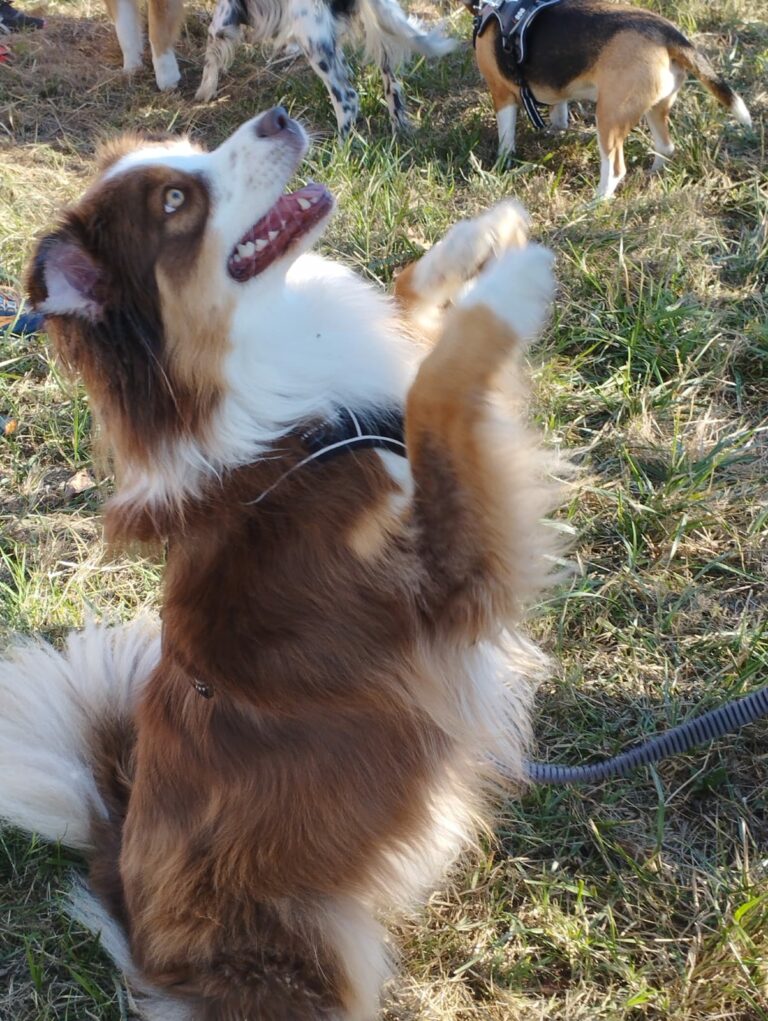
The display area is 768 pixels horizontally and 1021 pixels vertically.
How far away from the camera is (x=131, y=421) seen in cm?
194

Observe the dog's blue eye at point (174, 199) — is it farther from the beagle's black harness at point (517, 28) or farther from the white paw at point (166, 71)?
the white paw at point (166, 71)

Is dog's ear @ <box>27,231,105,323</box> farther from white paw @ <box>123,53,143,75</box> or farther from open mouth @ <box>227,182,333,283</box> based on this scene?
white paw @ <box>123,53,143,75</box>

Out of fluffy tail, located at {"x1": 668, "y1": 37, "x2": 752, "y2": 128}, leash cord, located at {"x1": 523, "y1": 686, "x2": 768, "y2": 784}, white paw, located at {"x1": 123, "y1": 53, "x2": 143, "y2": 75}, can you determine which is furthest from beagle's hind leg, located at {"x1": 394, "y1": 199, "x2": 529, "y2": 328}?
white paw, located at {"x1": 123, "y1": 53, "x2": 143, "y2": 75}

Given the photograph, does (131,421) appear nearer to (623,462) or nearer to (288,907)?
(288,907)

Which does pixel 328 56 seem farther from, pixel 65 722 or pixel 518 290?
pixel 65 722

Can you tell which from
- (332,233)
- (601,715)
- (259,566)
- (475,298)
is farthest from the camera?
(332,233)

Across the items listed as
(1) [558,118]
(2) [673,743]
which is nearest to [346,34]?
(1) [558,118]

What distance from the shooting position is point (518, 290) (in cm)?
169

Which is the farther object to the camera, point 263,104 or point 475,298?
point 263,104

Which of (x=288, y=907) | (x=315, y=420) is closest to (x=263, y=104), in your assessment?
(x=315, y=420)

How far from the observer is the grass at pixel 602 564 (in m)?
2.12

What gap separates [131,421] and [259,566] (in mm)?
456

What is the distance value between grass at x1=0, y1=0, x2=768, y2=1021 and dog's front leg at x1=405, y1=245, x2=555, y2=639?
856 mm

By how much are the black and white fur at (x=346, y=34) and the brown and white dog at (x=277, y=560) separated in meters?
3.45
